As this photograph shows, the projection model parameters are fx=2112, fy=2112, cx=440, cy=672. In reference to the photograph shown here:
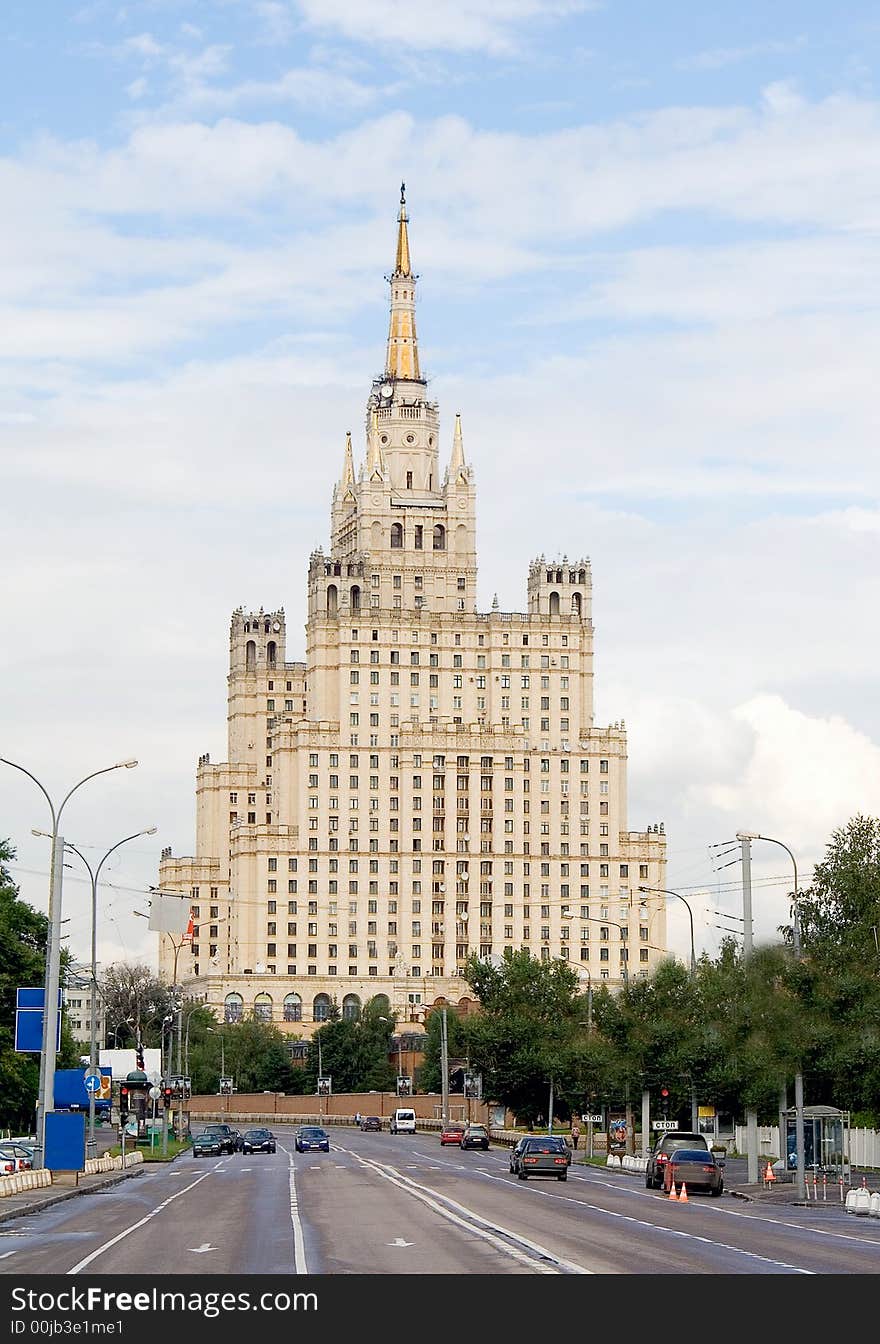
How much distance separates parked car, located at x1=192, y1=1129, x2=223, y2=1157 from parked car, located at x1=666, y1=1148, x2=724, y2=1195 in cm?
4039

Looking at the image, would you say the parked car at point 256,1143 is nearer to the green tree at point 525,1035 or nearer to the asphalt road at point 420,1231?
the green tree at point 525,1035

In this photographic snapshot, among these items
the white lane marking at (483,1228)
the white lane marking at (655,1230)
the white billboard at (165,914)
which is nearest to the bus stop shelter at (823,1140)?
the white lane marking at (655,1230)

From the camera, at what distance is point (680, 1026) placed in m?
83.2

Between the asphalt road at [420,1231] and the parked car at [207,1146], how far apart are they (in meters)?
26.3

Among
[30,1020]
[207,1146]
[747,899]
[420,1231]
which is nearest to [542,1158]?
[747,899]

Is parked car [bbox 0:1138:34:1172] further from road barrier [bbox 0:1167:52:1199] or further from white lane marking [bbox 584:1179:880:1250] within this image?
white lane marking [bbox 584:1179:880:1250]

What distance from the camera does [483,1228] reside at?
130ft

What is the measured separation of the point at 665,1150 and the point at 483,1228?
85.2ft

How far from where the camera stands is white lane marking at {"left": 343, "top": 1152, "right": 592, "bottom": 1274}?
30062mm

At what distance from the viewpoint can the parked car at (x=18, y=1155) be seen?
66350mm

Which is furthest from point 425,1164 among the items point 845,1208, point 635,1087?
point 845,1208

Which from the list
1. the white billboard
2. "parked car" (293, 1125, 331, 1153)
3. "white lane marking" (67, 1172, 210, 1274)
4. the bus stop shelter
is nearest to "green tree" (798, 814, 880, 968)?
the bus stop shelter
